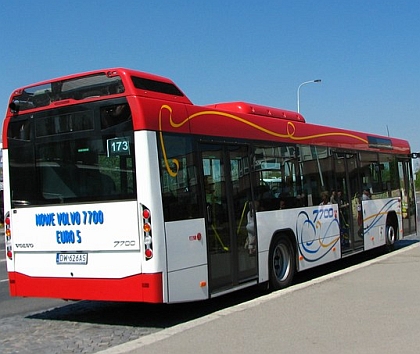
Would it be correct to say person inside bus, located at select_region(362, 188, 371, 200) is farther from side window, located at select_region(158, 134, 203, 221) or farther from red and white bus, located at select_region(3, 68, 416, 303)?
side window, located at select_region(158, 134, 203, 221)

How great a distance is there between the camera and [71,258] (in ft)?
23.9

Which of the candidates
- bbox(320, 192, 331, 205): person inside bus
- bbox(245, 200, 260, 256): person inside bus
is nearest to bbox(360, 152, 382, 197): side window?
bbox(320, 192, 331, 205): person inside bus

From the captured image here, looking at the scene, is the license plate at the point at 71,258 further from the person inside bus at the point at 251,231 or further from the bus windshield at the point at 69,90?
the person inside bus at the point at 251,231

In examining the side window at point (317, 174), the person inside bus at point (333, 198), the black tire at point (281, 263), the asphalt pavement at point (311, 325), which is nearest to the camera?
the asphalt pavement at point (311, 325)

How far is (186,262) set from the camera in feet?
23.4

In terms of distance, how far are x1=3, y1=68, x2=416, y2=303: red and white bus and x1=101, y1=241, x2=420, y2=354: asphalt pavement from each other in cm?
68

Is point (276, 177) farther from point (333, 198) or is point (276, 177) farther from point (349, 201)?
point (349, 201)

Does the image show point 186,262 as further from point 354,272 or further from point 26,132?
point 354,272

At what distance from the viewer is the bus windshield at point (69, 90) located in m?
7.09

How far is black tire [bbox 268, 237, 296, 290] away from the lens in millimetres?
9172

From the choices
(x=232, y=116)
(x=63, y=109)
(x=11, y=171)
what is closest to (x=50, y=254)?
(x=11, y=171)

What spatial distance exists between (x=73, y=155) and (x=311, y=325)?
3.60 meters

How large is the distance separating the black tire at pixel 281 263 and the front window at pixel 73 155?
3246mm

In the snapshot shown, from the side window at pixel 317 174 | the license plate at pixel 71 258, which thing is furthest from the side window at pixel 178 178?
the side window at pixel 317 174
